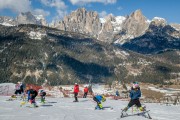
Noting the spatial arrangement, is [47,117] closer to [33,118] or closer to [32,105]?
[33,118]

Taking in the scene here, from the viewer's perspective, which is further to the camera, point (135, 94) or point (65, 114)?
point (65, 114)

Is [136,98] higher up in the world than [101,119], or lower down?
higher up

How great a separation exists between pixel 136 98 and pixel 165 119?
11.9ft

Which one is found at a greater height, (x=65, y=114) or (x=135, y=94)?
(x=135, y=94)

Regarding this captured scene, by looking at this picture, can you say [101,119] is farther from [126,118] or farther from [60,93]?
[60,93]

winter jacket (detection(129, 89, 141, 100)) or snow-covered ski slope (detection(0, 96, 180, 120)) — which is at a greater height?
winter jacket (detection(129, 89, 141, 100))

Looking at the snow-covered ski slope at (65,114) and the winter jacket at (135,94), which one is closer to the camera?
the snow-covered ski slope at (65,114)

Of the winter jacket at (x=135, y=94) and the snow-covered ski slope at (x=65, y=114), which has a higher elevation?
the winter jacket at (x=135, y=94)

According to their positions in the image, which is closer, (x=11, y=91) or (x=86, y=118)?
(x=86, y=118)

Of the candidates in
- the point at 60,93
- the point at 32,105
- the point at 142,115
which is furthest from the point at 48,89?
the point at 142,115

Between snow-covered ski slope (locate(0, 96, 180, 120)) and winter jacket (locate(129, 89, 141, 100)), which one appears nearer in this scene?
snow-covered ski slope (locate(0, 96, 180, 120))

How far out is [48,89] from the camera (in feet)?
277

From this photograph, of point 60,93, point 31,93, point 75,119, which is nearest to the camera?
point 75,119

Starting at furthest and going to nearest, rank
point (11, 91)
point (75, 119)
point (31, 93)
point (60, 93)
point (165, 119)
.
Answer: point (60, 93)
point (11, 91)
point (31, 93)
point (165, 119)
point (75, 119)
